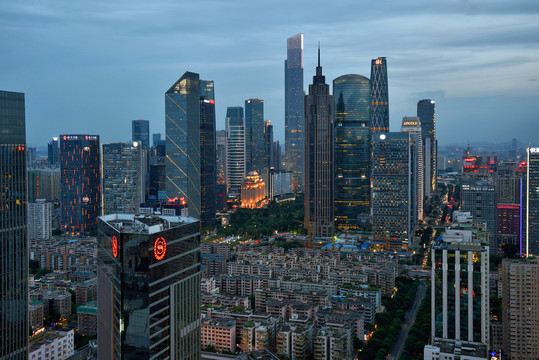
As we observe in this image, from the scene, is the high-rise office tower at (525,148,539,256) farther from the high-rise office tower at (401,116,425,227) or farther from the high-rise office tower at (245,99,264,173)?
the high-rise office tower at (245,99,264,173)

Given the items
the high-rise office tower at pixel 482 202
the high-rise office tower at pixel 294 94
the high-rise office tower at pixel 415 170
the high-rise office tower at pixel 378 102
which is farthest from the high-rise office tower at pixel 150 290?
the high-rise office tower at pixel 294 94

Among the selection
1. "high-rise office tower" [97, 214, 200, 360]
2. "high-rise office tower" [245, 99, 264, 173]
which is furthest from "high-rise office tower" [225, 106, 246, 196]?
"high-rise office tower" [97, 214, 200, 360]

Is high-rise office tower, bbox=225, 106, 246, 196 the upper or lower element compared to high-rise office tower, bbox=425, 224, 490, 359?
upper

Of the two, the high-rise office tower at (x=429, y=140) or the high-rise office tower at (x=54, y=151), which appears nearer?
the high-rise office tower at (x=429, y=140)

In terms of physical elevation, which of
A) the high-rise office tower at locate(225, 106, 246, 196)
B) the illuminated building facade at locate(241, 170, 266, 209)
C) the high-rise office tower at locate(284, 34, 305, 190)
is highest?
the high-rise office tower at locate(284, 34, 305, 190)

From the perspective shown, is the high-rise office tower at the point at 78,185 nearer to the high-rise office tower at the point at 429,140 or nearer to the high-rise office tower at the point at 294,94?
the high-rise office tower at the point at 429,140

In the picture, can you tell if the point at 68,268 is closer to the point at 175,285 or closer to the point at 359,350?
the point at 359,350

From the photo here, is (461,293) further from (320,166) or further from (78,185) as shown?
(78,185)

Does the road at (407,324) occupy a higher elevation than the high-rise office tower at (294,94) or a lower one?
lower
